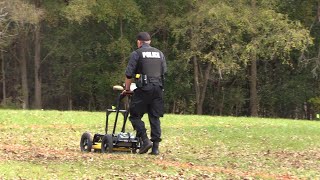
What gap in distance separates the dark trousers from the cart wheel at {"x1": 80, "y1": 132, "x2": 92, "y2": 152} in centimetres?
91

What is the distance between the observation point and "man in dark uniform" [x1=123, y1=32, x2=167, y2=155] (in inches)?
434

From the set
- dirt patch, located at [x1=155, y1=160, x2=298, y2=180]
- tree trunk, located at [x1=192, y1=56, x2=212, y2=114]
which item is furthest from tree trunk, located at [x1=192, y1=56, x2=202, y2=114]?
dirt patch, located at [x1=155, y1=160, x2=298, y2=180]

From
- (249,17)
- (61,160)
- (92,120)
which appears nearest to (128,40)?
(249,17)

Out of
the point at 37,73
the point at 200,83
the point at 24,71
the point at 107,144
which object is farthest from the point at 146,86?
the point at 24,71

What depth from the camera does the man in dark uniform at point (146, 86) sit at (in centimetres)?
1102

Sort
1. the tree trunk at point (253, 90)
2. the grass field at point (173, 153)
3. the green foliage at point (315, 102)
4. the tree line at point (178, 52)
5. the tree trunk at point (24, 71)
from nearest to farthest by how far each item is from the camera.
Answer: the grass field at point (173, 153), the tree line at point (178, 52), the green foliage at point (315, 102), the tree trunk at point (253, 90), the tree trunk at point (24, 71)

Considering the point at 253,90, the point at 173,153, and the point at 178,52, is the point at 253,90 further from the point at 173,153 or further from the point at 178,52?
the point at 173,153

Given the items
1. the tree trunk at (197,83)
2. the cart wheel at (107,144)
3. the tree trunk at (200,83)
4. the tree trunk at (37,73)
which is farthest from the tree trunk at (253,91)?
the cart wheel at (107,144)

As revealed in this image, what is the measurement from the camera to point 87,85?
Answer: 3944 centimetres

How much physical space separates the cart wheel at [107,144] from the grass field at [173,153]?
0.85 ft

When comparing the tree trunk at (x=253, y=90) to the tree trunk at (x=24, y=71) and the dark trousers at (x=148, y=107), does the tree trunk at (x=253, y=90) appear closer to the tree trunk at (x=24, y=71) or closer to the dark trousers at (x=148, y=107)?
the tree trunk at (x=24, y=71)

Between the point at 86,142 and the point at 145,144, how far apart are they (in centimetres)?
130

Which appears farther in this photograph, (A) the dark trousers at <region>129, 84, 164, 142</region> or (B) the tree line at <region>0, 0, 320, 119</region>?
(B) the tree line at <region>0, 0, 320, 119</region>

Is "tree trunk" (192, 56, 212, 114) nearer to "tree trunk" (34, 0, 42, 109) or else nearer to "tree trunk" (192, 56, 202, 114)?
"tree trunk" (192, 56, 202, 114)
